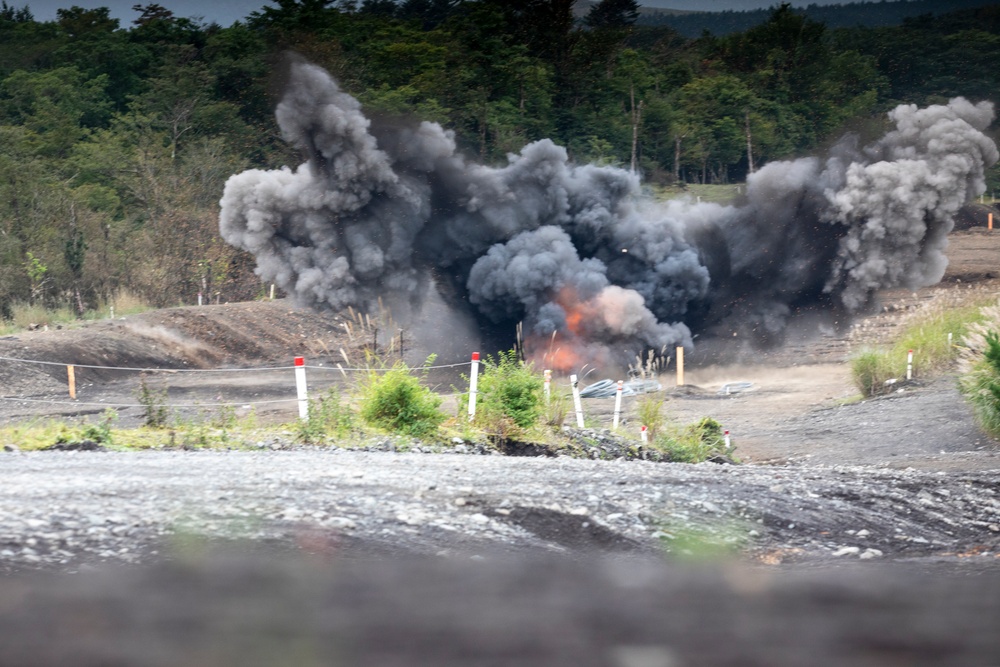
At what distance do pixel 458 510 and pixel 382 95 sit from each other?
153ft

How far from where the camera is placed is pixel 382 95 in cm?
5144

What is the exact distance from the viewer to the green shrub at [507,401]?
45.8ft

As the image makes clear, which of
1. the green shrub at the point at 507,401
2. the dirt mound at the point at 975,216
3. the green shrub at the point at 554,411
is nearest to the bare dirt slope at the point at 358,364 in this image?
the green shrub at the point at 507,401

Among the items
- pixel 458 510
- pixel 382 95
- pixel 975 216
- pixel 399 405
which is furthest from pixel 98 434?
pixel 975 216

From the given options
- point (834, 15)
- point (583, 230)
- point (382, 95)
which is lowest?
point (583, 230)

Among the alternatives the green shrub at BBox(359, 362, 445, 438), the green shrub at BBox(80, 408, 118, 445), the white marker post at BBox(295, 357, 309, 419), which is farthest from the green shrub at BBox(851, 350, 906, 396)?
the green shrub at BBox(80, 408, 118, 445)

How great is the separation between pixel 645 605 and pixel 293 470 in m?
5.06

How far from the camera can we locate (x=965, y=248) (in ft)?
191

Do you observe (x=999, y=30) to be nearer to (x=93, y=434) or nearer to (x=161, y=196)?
(x=161, y=196)

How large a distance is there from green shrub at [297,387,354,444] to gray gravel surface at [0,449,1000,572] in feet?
8.31

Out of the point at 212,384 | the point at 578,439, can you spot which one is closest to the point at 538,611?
the point at 578,439

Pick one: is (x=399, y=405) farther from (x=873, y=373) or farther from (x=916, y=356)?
(x=916, y=356)

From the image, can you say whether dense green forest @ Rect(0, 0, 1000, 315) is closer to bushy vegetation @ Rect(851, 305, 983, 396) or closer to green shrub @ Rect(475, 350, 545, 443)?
bushy vegetation @ Rect(851, 305, 983, 396)

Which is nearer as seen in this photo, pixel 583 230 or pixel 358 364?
pixel 358 364
